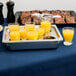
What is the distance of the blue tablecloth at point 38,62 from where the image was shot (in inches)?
50.3

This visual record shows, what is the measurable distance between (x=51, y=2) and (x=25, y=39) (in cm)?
130

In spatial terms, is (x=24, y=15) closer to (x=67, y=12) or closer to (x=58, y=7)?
(x=67, y=12)

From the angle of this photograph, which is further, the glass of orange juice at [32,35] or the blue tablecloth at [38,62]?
the glass of orange juice at [32,35]

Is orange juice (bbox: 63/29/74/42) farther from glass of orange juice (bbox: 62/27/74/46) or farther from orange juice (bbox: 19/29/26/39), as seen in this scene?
orange juice (bbox: 19/29/26/39)

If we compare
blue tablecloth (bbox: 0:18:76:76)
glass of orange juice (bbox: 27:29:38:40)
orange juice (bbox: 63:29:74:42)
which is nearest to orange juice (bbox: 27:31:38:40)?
glass of orange juice (bbox: 27:29:38:40)

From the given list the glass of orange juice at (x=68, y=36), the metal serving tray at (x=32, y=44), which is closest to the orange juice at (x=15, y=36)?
the metal serving tray at (x=32, y=44)

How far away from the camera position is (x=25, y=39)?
4.79ft

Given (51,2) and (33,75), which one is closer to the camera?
(33,75)

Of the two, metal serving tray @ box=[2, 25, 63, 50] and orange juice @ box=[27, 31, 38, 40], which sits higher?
orange juice @ box=[27, 31, 38, 40]

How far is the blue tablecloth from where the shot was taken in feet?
→ 4.19

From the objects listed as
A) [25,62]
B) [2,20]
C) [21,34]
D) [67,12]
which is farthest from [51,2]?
[25,62]

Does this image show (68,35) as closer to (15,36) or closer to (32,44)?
(32,44)

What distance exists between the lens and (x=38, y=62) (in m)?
1.31

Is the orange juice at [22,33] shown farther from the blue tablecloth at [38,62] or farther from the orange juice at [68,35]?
the orange juice at [68,35]
